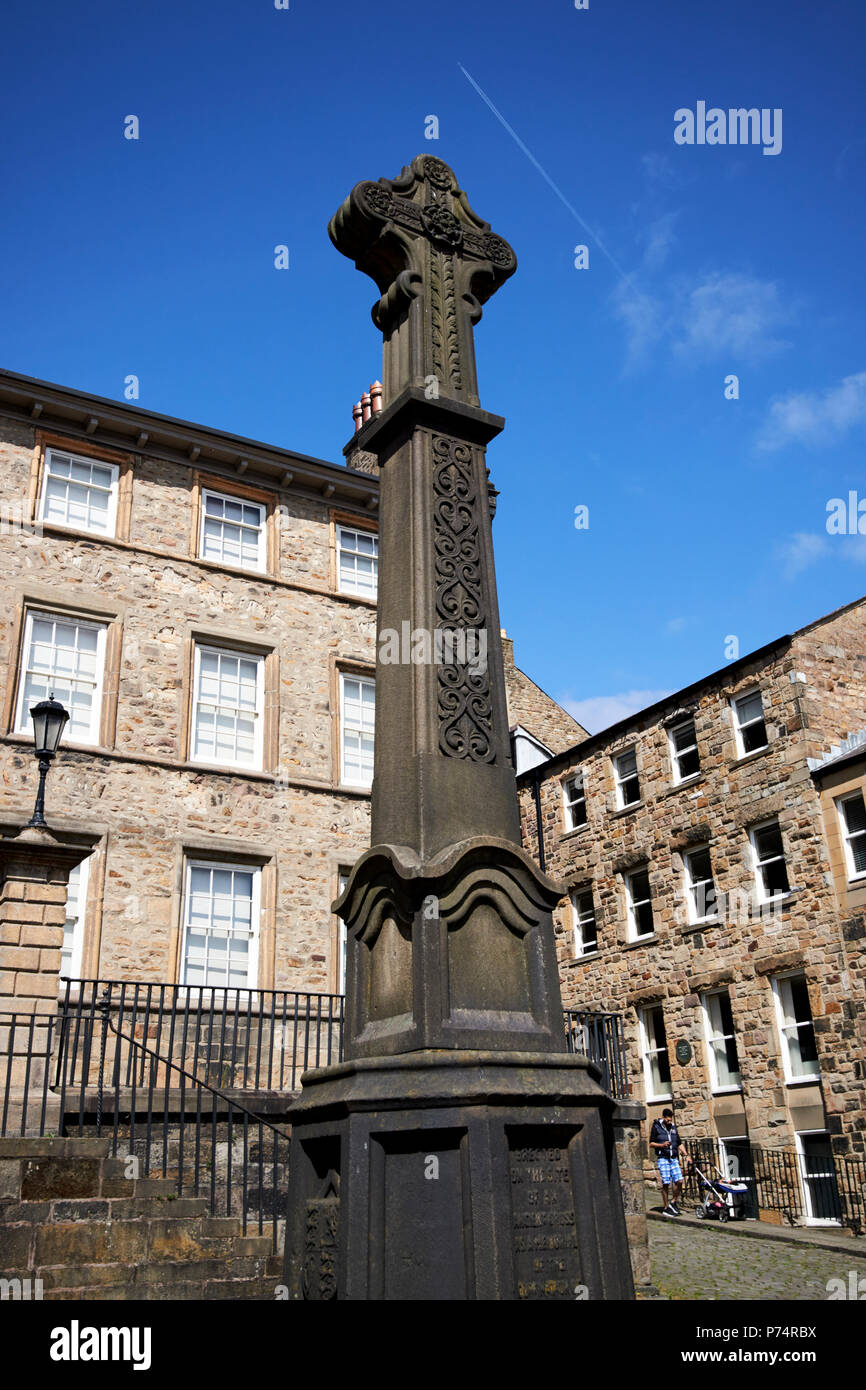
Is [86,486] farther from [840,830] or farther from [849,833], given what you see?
[849,833]

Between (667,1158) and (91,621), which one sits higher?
(91,621)

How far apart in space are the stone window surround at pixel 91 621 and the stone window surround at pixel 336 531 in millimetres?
3963

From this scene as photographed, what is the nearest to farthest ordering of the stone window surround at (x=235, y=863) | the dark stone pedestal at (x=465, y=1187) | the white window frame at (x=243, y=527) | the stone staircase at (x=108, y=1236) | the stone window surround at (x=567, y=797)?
the dark stone pedestal at (x=465, y=1187), the stone staircase at (x=108, y=1236), the stone window surround at (x=235, y=863), the white window frame at (x=243, y=527), the stone window surround at (x=567, y=797)

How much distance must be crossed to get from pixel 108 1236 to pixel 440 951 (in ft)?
16.5

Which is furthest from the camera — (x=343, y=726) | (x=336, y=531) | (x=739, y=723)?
(x=739, y=723)

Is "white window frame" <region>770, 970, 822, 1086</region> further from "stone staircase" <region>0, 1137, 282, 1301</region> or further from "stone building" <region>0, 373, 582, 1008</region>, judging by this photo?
"stone staircase" <region>0, 1137, 282, 1301</region>

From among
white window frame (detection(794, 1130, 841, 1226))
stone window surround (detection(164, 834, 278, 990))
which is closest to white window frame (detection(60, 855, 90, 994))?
stone window surround (detection(164, 834, 278, 990))

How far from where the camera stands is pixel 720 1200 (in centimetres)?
1811

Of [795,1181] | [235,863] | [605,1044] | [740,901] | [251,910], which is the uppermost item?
[235,863]

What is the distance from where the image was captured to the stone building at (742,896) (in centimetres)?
1861

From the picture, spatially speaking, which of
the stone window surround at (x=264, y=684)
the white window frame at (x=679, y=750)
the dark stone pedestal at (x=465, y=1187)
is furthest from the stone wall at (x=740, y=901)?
the dark stone pedestal at (x=465, y=1187)

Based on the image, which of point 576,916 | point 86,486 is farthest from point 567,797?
point 86,486

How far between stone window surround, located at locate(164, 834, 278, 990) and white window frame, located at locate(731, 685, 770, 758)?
9.57 m

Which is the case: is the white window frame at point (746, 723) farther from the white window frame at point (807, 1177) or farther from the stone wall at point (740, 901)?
the white window frame at point (807, 1177)
